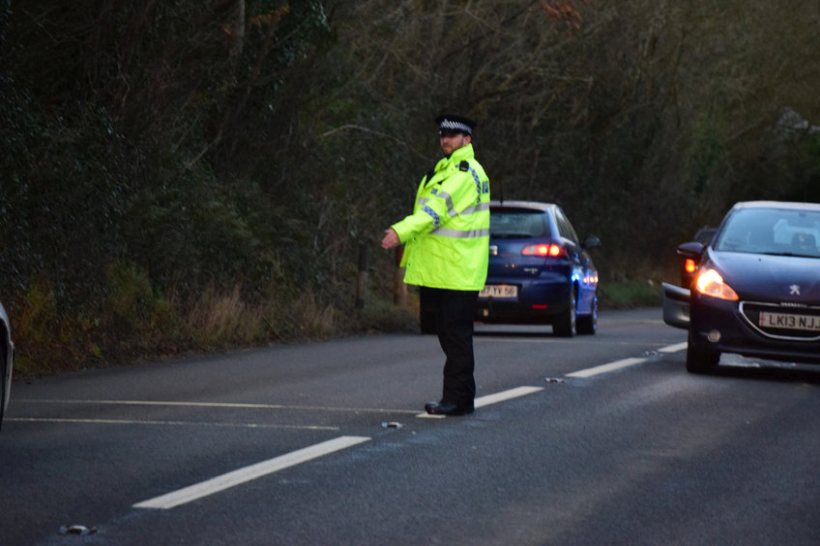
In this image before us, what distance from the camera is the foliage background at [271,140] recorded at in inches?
650

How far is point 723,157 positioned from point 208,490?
48.1 metres

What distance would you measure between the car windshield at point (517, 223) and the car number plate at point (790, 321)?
22.9 ft

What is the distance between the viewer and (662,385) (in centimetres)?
1495

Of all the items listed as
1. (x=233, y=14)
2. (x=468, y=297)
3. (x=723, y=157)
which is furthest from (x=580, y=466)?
(x=723, y=157)

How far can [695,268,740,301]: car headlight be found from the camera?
15812 millimetres

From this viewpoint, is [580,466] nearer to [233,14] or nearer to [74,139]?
[74,139]

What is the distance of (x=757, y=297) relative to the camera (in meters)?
15.6

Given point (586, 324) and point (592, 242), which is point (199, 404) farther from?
point (586, 324)

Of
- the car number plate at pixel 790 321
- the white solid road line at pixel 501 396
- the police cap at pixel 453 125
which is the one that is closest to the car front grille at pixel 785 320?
the car number plate at pixel 790 321

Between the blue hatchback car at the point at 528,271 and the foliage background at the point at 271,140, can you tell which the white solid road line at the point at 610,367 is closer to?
the blue hatchback car at the point at 528,271

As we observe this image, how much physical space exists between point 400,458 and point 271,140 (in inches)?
620

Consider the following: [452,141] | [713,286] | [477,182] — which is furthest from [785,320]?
[452,141]

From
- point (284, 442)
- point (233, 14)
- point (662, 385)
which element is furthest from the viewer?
point (233, 14)

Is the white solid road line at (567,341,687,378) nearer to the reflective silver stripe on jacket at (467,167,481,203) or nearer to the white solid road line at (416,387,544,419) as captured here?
the white solid road line at (416,387,544,419)
